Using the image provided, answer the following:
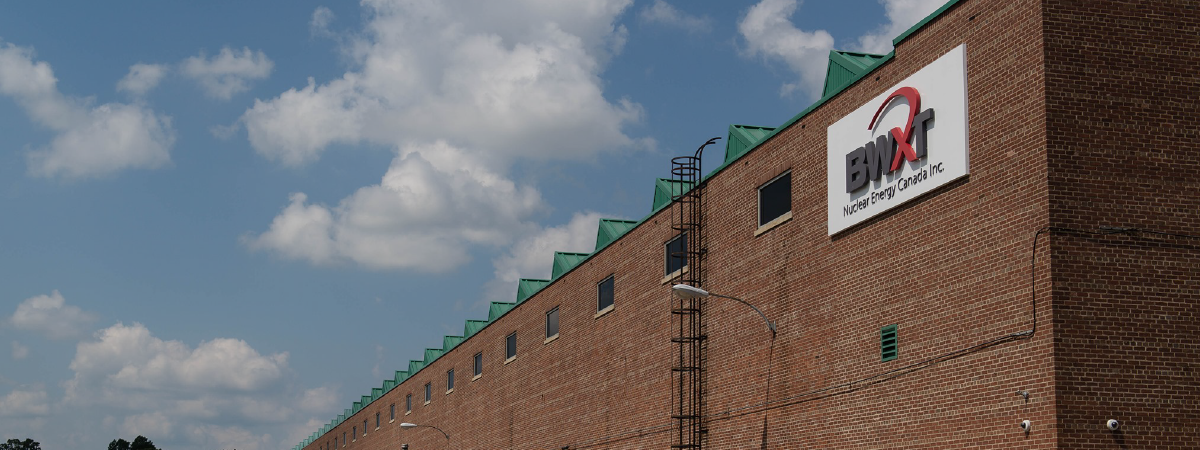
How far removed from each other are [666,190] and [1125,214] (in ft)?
57.9

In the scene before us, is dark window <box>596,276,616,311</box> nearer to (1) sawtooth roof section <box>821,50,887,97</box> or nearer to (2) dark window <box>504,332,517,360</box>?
(2) dark window <box>504,332,517,360</box>

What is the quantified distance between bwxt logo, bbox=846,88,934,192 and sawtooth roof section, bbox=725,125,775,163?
609 centimetres

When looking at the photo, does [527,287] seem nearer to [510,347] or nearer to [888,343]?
[510,347]

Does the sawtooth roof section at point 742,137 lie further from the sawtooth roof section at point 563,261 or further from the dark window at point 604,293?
the sawtooth roof section at point 563,261

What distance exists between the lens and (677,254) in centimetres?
3259

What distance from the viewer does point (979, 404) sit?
64.8ft

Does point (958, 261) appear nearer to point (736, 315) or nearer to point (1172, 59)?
point (1172, 59)

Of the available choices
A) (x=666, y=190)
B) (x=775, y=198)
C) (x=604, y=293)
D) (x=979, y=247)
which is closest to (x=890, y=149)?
(x=979, y=247)

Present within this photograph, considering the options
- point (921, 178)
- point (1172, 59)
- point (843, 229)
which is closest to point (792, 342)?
point (843, 229)

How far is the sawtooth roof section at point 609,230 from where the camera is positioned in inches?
1585

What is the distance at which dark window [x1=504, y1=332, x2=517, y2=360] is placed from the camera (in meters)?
49.7

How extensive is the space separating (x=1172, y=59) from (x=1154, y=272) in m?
3.58

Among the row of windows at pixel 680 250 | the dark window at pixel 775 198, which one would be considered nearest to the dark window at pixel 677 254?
the row of windows at pixel 680 250

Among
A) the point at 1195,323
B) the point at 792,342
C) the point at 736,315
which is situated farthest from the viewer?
the point at 736,315
